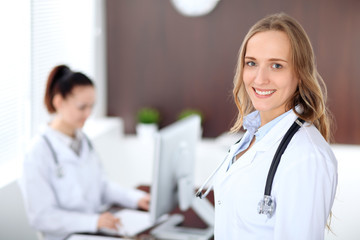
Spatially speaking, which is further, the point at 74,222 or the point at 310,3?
the point at 310,3

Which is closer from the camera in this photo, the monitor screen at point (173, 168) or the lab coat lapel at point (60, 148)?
the monitor screen at point (173, 168)

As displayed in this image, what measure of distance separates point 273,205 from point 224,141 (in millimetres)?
2797

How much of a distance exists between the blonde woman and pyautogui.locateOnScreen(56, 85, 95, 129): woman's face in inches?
50.7

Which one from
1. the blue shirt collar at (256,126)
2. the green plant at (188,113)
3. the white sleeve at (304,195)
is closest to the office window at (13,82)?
the green plant at (188,113)

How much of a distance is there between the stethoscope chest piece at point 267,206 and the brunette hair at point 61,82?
5.14 ft

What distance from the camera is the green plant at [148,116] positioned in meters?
4.34

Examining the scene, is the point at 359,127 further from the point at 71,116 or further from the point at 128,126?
the point at 71,116

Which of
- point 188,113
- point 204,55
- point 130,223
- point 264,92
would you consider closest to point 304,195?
point 264,92

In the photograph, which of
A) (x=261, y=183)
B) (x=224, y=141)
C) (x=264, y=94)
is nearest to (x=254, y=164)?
(x=261, y=183)

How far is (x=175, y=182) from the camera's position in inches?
95.3

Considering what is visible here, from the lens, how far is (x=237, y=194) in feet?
4.65

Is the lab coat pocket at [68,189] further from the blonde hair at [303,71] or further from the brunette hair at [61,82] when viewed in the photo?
the blonde hair at [303,71]

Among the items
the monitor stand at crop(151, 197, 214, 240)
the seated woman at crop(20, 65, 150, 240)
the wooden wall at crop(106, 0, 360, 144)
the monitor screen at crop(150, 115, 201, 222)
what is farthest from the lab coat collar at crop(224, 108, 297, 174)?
the wooden wall at crop(106, 0, 360, 144)

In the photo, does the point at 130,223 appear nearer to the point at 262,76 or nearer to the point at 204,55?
the point at 262,76
